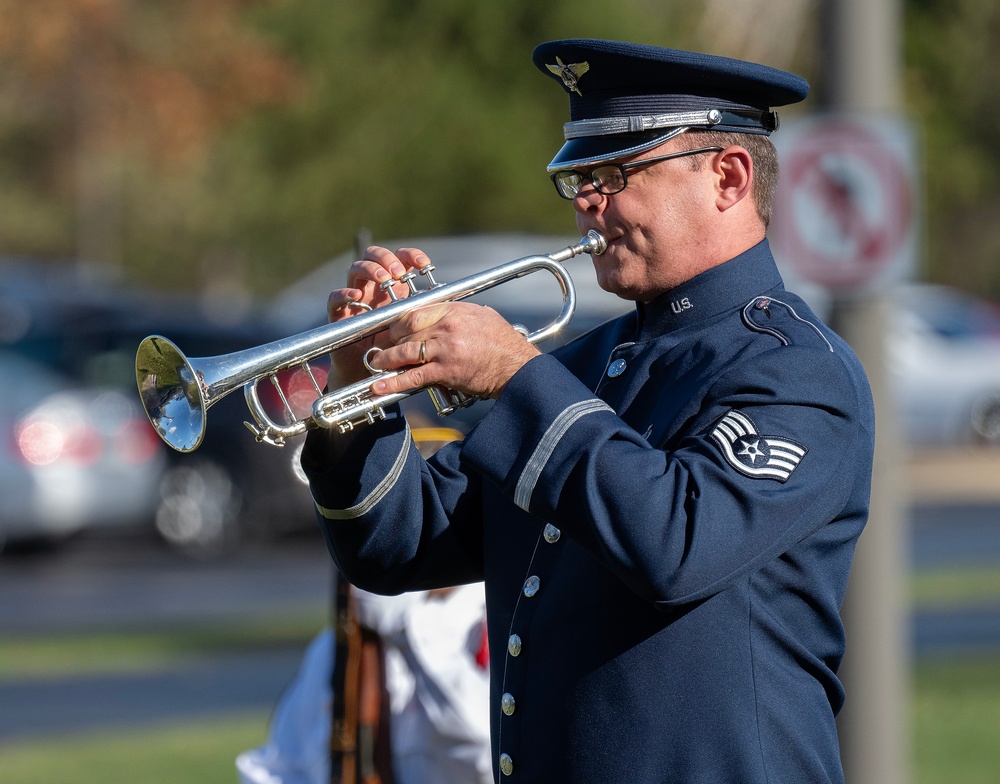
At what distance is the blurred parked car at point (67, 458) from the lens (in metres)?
13.0

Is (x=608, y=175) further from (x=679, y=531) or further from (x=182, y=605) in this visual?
(x=182, y=605)

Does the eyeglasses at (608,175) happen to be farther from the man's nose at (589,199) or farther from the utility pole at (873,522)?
the utility pole at (873,522)

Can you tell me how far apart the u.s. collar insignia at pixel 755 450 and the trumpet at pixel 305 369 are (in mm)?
414

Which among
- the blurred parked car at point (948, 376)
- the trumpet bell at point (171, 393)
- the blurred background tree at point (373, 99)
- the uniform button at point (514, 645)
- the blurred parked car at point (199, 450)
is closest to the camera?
the uniform button at point (514, 645)

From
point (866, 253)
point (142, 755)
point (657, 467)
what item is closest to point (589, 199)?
point (657, 467)

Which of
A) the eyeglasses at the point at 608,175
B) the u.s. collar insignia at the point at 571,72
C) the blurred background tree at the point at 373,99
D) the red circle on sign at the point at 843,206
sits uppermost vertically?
the blurred background tree at the point at 373,99

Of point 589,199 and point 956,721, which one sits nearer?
point 589,199

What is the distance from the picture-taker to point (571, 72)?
295 cm

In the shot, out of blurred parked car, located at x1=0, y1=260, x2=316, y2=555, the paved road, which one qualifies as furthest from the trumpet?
blurred parked car, located at x1=0, y1=260, x2=316, y2=555

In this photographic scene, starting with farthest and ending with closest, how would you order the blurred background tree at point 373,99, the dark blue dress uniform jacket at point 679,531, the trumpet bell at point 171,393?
1. the blurred background tree at point 373,99
2. the trumpet bell at point 171,393
3. the dark blue dress uniform jacket at point 679,531

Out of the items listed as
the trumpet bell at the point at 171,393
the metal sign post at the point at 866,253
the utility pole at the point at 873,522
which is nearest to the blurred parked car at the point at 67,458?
the metal sign post at the point at 866,253

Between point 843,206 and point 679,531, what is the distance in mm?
3295

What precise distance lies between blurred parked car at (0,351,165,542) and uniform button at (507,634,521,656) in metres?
10.7

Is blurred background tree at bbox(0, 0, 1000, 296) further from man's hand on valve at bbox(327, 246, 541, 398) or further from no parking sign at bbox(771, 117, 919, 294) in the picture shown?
man's hand on valve at bbox(327, 246, 541, 398)
